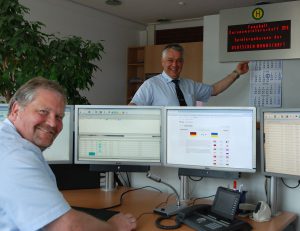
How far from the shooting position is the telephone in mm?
1405

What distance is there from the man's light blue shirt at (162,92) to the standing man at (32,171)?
5.18 feet

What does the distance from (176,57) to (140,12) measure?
115 inches

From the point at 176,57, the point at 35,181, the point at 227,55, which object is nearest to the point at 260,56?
the point at 227,55

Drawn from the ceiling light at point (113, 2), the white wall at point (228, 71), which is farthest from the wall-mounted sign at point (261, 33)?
the ceiling light at point (113, 2)

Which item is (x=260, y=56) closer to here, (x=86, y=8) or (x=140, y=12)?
(x=140, y=12)

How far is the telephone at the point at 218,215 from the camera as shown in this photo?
1.41 m

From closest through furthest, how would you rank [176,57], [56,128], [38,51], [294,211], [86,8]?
[56,128], [294,211], [38,51], [176,57], [86,8]

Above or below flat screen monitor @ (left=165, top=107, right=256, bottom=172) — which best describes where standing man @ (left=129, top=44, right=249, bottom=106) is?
above

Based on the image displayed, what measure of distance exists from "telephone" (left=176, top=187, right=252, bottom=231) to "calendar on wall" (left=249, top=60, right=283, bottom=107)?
229 cm

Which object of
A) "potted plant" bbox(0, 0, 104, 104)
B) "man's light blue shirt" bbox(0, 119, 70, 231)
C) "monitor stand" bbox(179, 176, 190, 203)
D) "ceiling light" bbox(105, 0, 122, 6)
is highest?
"ceiling light" bbox(105, 0, 122, 6)

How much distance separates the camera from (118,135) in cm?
186

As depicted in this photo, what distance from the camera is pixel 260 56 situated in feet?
11.9

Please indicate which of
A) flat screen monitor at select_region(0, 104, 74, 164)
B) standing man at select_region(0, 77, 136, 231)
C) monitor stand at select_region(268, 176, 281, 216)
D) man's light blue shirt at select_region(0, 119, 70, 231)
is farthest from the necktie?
man's light blue shirt at select_region(0, 119, 70, 231)

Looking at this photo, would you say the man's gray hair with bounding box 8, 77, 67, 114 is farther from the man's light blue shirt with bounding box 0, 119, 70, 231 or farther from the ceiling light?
the ceiling light
